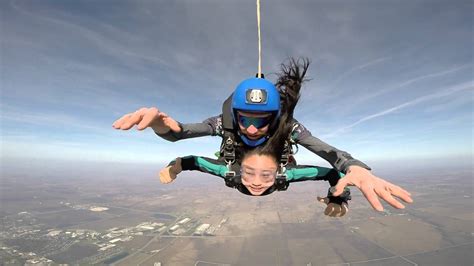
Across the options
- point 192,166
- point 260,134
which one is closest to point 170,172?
point 192,166

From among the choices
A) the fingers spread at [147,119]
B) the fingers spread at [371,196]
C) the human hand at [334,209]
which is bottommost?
the human hand at [334,209]

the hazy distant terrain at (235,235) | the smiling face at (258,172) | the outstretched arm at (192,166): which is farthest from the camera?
the hazy distant terrain at (235,235)

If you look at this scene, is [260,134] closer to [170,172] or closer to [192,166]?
[192,166]

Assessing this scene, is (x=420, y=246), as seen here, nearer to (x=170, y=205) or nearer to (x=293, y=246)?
(x=293, y=246)

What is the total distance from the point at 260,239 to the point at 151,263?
16829mm

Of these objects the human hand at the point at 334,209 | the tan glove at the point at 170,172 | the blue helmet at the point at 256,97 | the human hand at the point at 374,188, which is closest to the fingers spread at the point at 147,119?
the blue helmet at the point at 256,97

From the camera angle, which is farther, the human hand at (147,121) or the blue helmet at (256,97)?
the blue helmet at (256,97)

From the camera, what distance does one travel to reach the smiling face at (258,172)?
304cm

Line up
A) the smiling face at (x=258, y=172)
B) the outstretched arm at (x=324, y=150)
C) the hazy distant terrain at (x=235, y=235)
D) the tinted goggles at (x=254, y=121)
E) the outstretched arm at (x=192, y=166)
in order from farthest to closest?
the hazy distant terrain at (x=235, y=235) → the outstretched arm at (x=192, y=166) → the smiling face at (x=258, y=172) → the tinted goggles at (x=254, y=121) → the outstretched arm at (x=324, y=150)

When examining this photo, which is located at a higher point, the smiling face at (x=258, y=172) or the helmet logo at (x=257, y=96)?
the helmet logo at (x=257, y=96)

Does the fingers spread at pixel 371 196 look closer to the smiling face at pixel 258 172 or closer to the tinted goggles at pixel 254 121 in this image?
the tinted goggles at pixel 254 121

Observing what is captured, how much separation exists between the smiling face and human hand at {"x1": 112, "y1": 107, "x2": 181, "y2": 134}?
43.8 inches

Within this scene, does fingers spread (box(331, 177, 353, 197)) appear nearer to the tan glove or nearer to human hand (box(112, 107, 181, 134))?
human hand (box(112, 107, 181, 134))

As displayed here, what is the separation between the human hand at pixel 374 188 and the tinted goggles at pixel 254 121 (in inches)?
41.0
